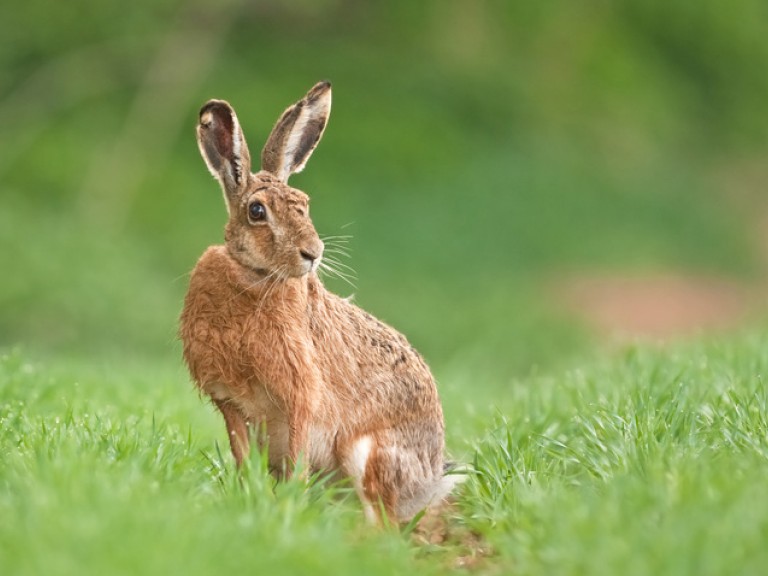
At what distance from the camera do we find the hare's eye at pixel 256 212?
5707mm

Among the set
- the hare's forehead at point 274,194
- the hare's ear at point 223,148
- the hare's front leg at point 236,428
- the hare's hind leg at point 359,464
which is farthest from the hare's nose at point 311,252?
the hare's hind leg at point 359,464

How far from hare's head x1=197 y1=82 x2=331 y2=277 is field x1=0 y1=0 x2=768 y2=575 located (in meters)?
0.92

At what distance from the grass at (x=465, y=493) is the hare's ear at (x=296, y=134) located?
1311mm

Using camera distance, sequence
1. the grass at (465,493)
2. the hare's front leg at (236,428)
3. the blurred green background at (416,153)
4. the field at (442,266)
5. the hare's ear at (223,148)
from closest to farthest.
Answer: the grass at (465,493)
the field at (442,266)
the hare's front leg at (236,428)
the hare's ear at (223,148)
the blurred green background at (416,153)

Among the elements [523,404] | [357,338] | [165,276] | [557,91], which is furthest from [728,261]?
[357,338]

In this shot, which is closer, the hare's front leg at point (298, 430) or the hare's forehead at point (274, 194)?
the hare's front leg at point (298, 430)

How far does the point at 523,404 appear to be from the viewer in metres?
7.52

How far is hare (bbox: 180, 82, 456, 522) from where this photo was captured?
564 cm

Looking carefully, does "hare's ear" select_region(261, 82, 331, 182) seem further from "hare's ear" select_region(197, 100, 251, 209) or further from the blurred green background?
the blurred green background

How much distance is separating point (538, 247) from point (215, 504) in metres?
13.9

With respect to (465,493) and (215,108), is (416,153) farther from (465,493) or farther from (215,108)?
(215,108)

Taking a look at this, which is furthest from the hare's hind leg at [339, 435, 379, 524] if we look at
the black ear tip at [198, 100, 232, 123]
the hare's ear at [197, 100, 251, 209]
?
the black ear tip at [198, 100, 232, 123]

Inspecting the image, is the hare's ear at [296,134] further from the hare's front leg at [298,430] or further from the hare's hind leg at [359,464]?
the hare's hind leg at [359,464]

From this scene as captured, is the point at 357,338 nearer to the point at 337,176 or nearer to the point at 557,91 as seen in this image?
the point at 337,176
